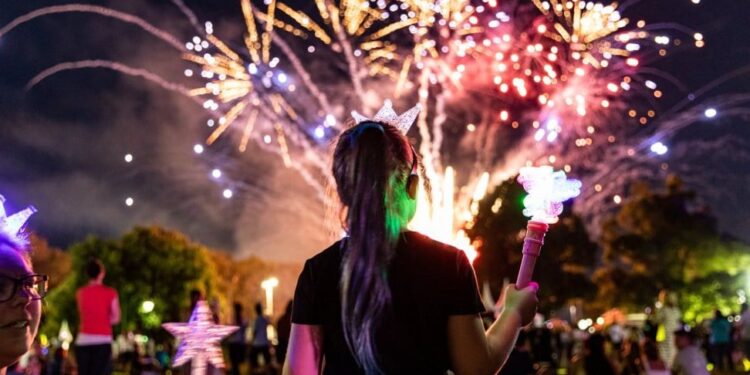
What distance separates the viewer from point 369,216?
2.57 m

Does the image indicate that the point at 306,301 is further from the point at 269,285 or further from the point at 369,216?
the point at 269,285

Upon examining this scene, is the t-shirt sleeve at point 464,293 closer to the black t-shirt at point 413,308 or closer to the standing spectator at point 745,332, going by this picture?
the black t-shirt at point 413,308

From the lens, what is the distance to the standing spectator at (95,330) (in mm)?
8789

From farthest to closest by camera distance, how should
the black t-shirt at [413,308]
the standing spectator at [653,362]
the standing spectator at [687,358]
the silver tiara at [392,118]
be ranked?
1. the standing spectator at [687,358]
2. the standing spectator at [653,362]
3. the silver tiara at [392,118]
4. the black t-shirt at [413,308]

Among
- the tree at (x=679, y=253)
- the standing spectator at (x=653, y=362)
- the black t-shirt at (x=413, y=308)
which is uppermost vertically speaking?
the tree at (x=679, y=253)

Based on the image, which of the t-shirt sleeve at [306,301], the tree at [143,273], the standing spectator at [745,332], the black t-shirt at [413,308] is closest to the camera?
the black t-shirt at [413,308]

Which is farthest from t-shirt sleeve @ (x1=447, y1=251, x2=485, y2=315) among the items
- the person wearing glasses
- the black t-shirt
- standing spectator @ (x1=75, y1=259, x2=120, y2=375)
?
standing spectator @ (x1=75, y1=259, x2=120, y2=375)

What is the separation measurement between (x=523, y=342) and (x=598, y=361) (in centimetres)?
236

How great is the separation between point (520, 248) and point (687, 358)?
1252 inches

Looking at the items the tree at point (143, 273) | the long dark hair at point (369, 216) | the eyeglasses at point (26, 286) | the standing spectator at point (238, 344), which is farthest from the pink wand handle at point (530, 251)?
the tree at point (143, 273)

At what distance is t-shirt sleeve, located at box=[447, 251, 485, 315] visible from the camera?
2.52 m

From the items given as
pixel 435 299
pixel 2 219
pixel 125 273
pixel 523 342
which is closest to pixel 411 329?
pixel 435 299

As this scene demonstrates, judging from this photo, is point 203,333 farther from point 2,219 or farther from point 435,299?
point 435,299

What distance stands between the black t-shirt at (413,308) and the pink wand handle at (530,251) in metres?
0.31
